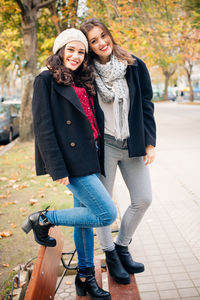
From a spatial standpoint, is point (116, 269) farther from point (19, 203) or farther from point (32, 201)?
point (19, 203)

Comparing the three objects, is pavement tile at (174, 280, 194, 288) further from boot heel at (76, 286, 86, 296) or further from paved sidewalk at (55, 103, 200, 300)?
boot heel at (76, 286, 86, 296)

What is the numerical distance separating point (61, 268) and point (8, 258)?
0.66 metres

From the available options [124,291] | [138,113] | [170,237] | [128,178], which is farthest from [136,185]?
[170,237]

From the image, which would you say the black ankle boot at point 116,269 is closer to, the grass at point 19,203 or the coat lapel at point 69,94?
the grass at point 19,203

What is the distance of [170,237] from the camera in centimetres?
389

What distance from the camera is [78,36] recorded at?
2.42 metres

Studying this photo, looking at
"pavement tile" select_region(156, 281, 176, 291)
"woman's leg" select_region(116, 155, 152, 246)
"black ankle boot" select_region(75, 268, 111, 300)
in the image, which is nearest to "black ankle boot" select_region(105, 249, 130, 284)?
"black ankle boot" select_region(75, 268, 111, 300)

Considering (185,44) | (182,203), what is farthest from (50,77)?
(185,44)

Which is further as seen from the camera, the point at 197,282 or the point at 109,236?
the point at 197,282

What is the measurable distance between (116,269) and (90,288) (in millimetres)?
267

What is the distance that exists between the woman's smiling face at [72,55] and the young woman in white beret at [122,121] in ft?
0.77

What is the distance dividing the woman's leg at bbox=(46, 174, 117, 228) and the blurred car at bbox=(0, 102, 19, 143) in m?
11.2

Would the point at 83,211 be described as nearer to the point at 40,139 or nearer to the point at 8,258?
the point at 40,139

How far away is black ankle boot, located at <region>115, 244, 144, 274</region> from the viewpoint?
8.93ft
